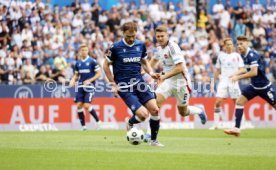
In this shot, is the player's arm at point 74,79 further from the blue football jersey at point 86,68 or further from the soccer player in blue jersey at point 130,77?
the soccer player in blue jersey at point 130,77

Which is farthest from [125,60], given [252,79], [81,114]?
[81,114]

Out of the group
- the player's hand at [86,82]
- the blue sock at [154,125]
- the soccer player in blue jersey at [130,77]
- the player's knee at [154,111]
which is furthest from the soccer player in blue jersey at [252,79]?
the player's hand at [86,82]

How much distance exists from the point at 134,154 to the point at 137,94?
244 cm

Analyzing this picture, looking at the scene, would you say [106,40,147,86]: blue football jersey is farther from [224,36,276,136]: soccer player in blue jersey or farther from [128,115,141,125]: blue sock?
[224,36,276,136]: soccer player in blue jersey

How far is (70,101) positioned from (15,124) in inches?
87.7

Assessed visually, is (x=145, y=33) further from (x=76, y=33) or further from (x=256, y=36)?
(x=256, y=36)

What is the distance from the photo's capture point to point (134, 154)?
47.4ft

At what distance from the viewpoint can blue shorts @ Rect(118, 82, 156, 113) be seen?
1636 centimetres

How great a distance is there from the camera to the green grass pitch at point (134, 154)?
12.3m

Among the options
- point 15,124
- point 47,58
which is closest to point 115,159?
point 15,124

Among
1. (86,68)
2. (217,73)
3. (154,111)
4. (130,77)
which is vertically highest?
(86,68)

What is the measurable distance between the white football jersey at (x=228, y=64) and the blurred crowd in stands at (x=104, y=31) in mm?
3699

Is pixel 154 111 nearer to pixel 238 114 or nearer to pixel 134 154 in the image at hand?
pixel 134 154

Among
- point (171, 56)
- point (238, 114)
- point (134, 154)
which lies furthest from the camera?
point (238, 114)
